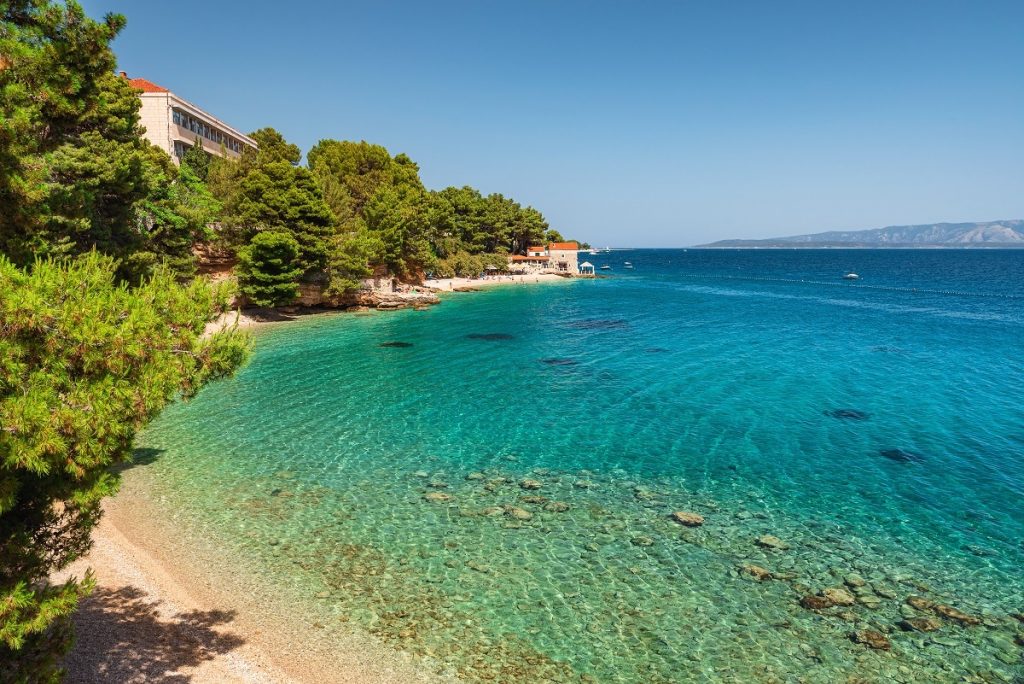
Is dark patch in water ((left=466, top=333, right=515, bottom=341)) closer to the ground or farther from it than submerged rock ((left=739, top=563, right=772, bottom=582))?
farther from it

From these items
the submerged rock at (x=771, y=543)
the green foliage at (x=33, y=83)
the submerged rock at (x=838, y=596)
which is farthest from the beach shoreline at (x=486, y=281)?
the submerged rock at (x=838, y=596)

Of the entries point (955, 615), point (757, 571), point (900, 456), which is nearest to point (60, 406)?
point (757, 571)

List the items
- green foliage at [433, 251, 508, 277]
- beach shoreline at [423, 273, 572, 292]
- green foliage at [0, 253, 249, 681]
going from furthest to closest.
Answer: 1. green foliage at [433, 251, 508, 277]
2. beach shoreline at [423, 273, 572, 292]
3. green foliage at [0, 253, 249, 681]

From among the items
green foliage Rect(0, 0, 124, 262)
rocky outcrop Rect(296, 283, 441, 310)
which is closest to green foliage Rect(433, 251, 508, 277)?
rocky outcrop Rect(296, 283, 441, 310)

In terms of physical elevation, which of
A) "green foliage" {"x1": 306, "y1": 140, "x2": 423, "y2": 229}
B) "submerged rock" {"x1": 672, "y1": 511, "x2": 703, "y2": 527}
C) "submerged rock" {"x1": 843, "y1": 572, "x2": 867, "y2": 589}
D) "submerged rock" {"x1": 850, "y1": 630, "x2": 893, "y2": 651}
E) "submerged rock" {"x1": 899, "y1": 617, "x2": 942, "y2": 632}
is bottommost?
"submerged rock" {"x1": 899, "y1": 617, "x2": 942, "y2": 632}

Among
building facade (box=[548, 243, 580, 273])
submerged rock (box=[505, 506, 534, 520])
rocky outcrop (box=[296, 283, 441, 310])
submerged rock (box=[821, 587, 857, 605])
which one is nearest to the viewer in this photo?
submerged rock (box=[821, 587, 857, 605])

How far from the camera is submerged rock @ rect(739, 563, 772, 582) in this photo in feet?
46.4

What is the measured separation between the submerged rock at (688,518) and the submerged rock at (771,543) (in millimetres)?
1757

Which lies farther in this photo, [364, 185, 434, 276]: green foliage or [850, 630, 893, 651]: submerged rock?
[364, 185, 434, 276]: green foliage

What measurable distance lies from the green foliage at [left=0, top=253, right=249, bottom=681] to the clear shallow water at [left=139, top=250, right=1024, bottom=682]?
6.50 meters

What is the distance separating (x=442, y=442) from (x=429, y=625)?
12.0m

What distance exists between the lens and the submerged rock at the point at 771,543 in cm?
1573

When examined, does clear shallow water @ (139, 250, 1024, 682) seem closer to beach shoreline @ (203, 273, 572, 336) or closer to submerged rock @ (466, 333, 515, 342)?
beach shoreline @ (203, 273, 572, 336)

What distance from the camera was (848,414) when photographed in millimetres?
28812
